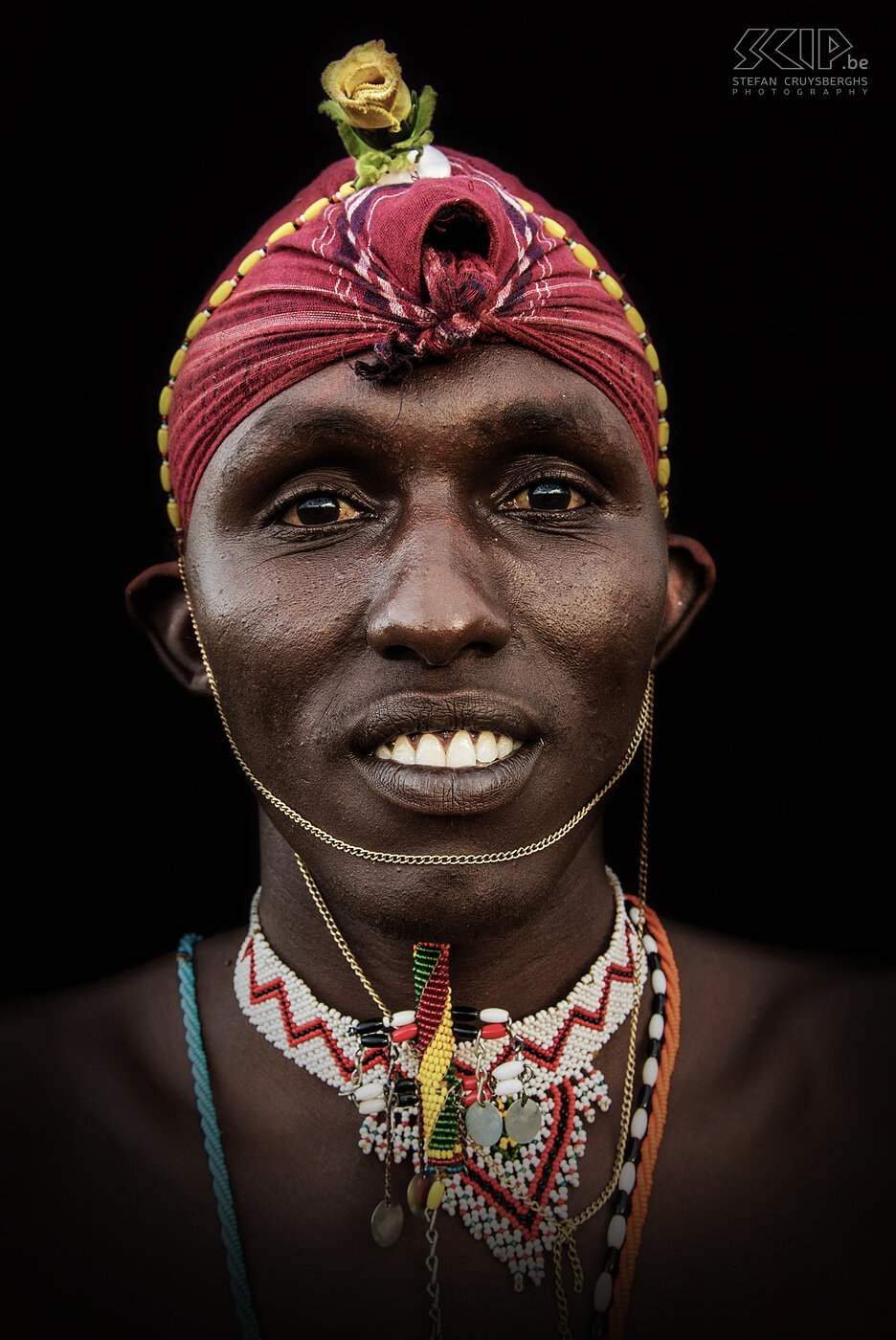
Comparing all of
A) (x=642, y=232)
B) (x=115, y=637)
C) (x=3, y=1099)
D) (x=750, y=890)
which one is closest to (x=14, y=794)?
(x=115, y=637)

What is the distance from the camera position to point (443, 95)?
3.29m

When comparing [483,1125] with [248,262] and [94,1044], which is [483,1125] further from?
[248,262]

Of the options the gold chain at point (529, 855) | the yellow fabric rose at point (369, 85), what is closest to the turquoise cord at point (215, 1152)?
the gold chain at point (529, 855)

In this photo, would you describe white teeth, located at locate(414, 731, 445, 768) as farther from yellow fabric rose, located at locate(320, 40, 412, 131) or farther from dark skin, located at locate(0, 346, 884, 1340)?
yellow fabric rose, located at locate(320, 40, 412, 131)

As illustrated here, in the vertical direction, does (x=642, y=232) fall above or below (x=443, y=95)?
below

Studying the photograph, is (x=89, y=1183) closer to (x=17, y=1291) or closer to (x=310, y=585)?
(x=17, y=1291)

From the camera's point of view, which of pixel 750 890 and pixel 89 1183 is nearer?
pixel 89 1183

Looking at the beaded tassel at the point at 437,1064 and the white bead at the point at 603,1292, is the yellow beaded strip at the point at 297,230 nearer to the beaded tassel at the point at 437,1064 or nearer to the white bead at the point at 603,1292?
the beaded tassel at the point at 437,1064

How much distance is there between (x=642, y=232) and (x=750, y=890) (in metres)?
2.19

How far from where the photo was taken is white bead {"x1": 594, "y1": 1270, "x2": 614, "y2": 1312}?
6.98 feet

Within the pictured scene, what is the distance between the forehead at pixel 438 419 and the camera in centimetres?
207

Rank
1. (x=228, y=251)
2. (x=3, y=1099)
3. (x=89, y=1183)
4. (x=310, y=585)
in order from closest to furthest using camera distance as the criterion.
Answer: (x=310, y=585)
(x=89, y=1183)
(x=3, y=1099)
(x=228, y=251)

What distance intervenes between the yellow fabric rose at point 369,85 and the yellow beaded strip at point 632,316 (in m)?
0.34

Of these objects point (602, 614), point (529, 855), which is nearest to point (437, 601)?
point (602, 614)
